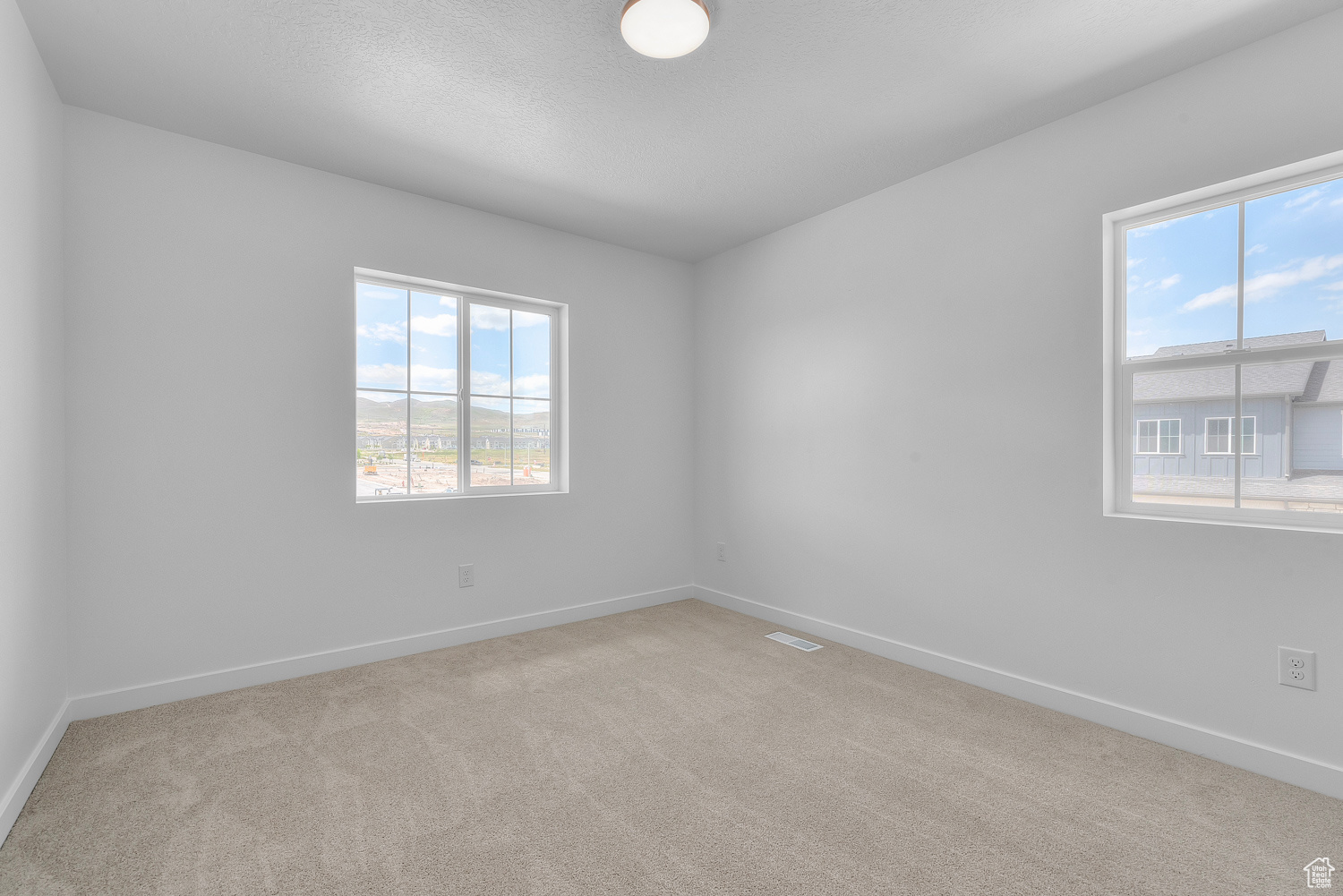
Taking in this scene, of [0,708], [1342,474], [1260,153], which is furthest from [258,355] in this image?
[1342,474]

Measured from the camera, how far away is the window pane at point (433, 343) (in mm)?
3574

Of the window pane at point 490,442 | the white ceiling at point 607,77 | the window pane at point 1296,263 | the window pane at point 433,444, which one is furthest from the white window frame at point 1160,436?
the window pane at point 433,444

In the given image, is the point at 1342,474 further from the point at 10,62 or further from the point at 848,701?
the point at 10,62

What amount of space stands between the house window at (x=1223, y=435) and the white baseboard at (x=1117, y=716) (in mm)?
1075

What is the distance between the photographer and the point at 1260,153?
2182mm

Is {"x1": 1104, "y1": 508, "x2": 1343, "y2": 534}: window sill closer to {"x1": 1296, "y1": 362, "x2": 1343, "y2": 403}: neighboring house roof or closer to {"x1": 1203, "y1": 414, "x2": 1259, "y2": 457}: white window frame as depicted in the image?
{"x1": 1203, "y1": 414, "x2": 1259, "y2": 457}: white window frame

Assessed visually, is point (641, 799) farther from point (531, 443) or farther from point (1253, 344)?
point (1253, 344)

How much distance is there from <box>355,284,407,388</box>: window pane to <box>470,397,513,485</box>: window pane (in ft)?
1.65

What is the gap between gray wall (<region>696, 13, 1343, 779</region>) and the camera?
2168 mm

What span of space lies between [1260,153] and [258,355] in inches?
169

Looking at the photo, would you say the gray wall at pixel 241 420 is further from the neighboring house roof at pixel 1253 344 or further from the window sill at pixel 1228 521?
the neighboring house roof at pixel 1253 344

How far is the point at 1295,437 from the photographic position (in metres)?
2.20

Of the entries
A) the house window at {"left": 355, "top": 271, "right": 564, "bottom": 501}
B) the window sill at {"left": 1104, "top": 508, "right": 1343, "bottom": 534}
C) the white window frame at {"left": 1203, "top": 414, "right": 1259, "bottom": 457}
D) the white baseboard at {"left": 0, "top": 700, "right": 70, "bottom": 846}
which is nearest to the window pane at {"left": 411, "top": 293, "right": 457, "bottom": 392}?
the house window at {"left": 355, "top": 271, "right": 564, "bottom": 501}

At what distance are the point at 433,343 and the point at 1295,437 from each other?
4.03 m
